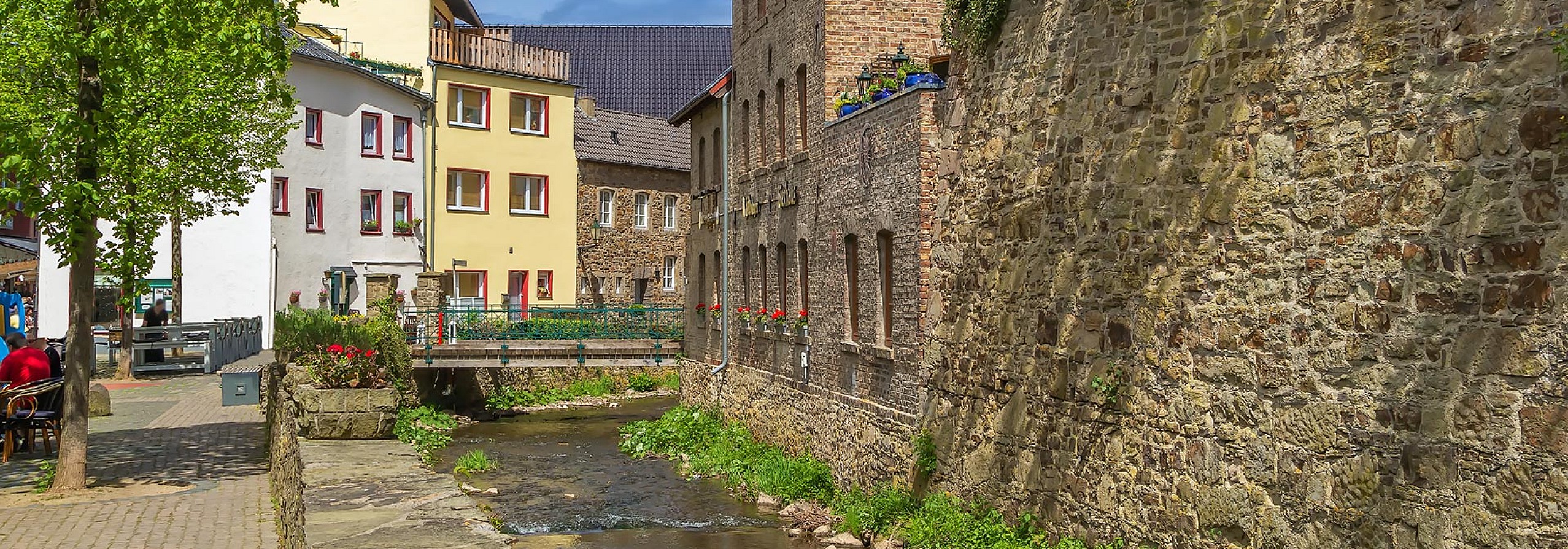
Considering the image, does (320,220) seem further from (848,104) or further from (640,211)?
(848,104)

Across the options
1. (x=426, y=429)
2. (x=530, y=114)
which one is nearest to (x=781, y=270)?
(x=426, y=429)

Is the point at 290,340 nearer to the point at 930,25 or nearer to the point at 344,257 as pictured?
the point at 930,25

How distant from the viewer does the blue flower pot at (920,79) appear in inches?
591

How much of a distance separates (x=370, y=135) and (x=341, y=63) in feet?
8.16

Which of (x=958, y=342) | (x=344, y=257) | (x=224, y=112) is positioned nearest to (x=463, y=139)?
(x=344, y=257)

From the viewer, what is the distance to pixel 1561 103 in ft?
19.8

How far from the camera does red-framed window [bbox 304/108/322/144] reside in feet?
117

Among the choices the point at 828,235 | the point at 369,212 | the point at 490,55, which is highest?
the point at 490,55

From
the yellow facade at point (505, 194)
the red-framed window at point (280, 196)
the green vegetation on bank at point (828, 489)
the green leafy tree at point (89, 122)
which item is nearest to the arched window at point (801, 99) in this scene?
the green vegetation on bank at point (828, 489)

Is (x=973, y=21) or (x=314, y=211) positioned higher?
(x=314, y=211)

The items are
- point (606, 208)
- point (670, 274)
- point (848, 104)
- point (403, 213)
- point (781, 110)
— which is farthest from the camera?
point (670, 274)

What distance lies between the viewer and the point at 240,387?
67.2ft

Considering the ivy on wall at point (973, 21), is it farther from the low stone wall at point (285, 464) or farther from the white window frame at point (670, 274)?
the white window frame at point (670, 274)

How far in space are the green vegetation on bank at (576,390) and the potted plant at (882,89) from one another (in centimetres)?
1714
